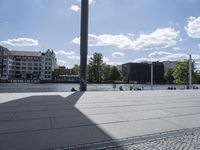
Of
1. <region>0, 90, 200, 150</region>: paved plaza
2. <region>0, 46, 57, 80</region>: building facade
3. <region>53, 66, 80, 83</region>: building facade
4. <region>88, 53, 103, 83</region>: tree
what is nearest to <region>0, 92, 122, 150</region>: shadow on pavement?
<region>0, 90, 200, 150</region>: paved plaza

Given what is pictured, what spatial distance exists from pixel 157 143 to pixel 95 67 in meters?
62.8

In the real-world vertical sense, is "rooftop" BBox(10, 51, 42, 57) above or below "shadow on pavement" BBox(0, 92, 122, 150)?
above

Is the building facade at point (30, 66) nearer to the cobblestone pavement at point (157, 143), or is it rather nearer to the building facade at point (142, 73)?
the building facade at point (142, 73)

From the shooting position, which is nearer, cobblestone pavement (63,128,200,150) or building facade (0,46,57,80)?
cobblestone pavement (63,128,200,150)

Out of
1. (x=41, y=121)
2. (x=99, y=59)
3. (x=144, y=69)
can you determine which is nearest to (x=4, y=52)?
(x=99, y=59)

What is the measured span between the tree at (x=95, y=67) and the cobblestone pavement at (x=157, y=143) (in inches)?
2422

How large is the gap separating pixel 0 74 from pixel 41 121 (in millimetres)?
99210

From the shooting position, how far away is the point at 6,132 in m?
3.91

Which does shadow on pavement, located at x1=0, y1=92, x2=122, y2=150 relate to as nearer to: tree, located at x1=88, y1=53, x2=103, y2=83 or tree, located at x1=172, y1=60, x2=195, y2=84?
tree, located at x1=172, y1=60, x2=195, y2=84

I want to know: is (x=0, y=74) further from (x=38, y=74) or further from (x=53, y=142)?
(x=53, y=142)

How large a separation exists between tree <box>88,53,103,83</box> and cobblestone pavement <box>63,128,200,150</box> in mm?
61507

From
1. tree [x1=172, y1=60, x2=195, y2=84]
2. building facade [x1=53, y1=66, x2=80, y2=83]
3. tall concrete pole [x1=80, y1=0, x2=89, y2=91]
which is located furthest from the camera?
building facade [x1=53, y1=66, x2=80, y2=83]

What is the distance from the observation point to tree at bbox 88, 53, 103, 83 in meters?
65.4

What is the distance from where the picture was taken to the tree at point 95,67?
6538 cm
